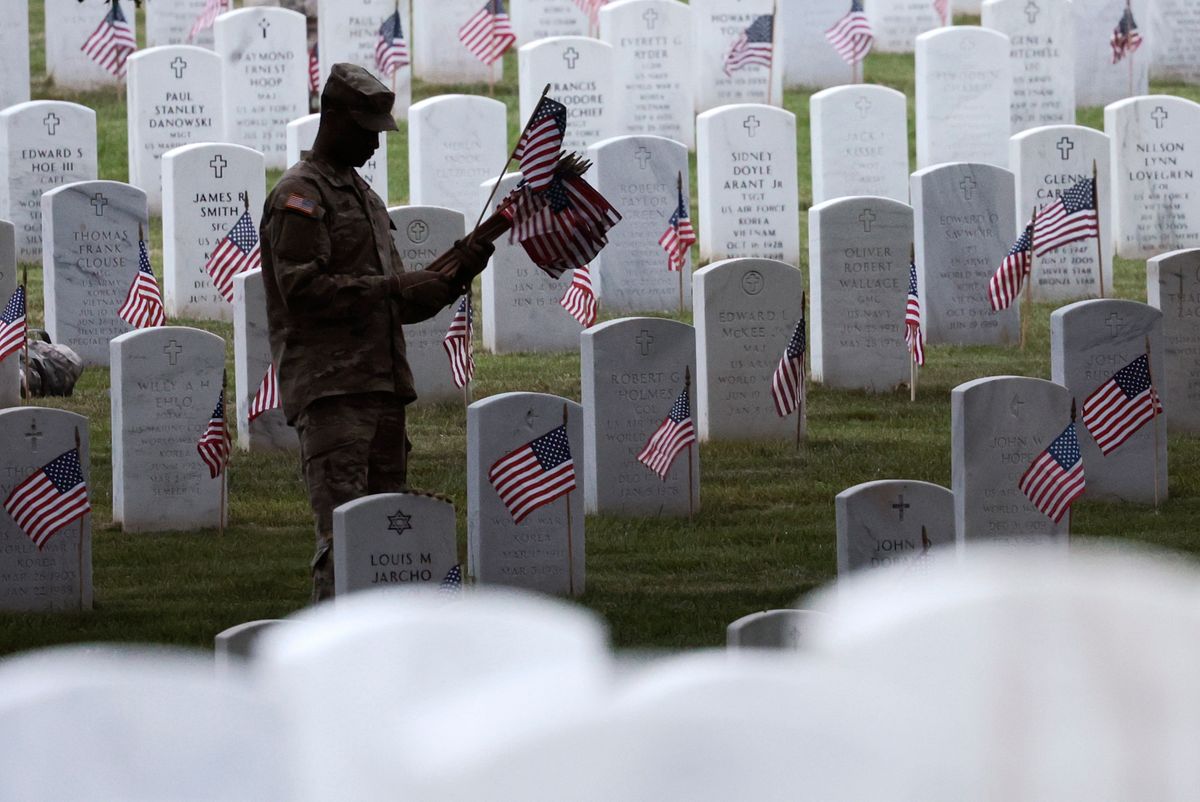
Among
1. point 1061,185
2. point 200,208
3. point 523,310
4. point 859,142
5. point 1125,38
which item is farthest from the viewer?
point 1125,38

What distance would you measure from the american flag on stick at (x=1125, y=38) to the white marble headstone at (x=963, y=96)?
2281 mm

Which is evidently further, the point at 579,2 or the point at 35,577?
the point at 579,2

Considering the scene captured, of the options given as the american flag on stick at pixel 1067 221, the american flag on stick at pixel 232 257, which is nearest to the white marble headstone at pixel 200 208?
the american flag on stick at pixel 232 257

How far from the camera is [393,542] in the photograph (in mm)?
6824

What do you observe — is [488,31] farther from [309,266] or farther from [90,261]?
[309,266]

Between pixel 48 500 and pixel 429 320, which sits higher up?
pixel 429 320

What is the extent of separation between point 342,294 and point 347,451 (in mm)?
553

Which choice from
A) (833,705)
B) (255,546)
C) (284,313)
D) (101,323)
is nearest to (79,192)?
(101,323)

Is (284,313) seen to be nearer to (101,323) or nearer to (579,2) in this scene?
(101,323)

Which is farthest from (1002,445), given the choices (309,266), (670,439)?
(309,266)

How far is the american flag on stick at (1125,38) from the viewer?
20.5 metres

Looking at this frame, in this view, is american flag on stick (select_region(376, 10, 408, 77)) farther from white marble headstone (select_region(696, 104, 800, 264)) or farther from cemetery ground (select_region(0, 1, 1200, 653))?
cemetery ground (select_region(0, 1, 1200, 653))

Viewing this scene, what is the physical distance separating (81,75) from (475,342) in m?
9.76

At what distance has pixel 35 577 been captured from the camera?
8.12 meters
